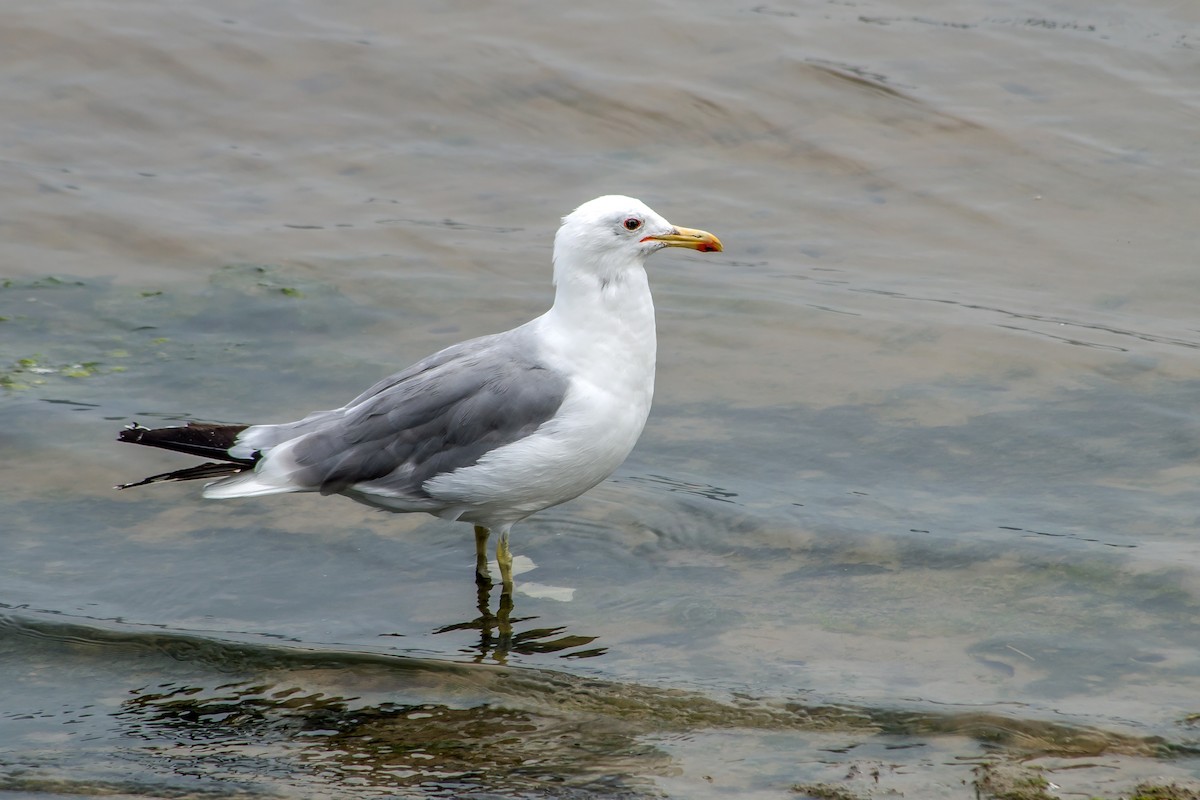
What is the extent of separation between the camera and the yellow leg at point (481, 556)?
6.40 metres

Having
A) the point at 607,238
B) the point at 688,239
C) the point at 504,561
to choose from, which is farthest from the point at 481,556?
the point at 688,239

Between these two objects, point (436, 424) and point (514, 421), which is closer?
point (514, 421)

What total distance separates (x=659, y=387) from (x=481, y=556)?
7.10 ft

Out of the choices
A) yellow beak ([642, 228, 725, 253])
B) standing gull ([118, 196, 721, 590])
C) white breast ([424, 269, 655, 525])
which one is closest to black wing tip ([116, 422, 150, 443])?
standing gull ([118, 196, 721, 590])

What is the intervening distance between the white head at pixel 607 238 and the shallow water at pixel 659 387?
143cm

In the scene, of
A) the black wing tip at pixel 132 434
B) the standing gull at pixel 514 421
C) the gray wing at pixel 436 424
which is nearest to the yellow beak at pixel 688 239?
the standing gull at pixel 514 421

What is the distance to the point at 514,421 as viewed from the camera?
5.79 m

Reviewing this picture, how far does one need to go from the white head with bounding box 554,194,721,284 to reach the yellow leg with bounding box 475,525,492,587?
4.14 ft

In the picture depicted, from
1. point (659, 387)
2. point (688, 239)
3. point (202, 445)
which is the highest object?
point (688, 239)

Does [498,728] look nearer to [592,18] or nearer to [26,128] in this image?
[26,128]

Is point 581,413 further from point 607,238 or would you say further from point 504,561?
point 504,561

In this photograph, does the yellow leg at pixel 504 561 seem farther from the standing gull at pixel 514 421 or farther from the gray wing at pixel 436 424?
the gray wing at pixel 436 424

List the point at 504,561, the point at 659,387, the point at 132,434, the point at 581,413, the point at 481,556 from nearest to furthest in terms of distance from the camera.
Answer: the point at 581,413, the point at 132,434, the point at 504,561, the point at 481,556, the point at 659,387

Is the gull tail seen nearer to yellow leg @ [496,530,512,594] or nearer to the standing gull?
the standing gull
